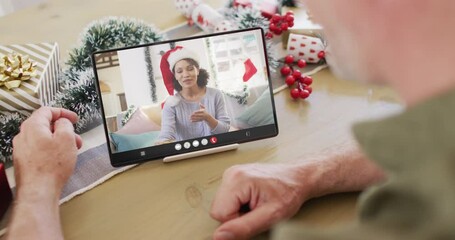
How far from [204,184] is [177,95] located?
162mm

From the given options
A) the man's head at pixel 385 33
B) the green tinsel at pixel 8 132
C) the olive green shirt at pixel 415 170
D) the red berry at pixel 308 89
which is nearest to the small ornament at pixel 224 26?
the red berry at pixel 308 89

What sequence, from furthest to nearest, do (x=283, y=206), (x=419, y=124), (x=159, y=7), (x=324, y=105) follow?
(x=159, y=7) → (x=324, y=105) → (x=283, y=206) → (x=419, y=124)

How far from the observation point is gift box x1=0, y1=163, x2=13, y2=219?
0.88 metres

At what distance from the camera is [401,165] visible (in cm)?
37

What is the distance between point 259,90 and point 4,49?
516 millimetres

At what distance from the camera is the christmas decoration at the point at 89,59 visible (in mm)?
1044

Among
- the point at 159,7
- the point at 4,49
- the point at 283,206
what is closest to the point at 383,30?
the point at 283,206

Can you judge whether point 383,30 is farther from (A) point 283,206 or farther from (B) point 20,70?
(B) point 20,70

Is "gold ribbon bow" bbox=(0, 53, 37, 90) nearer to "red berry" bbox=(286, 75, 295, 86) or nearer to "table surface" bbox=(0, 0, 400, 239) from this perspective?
"table surface" bbox=(0, 0, 400, 239)

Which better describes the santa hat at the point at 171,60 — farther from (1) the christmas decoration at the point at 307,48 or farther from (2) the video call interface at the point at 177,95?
(1) the christmas decoration at the point at 307,48

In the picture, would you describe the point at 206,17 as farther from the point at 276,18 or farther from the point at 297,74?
the point at 297,74

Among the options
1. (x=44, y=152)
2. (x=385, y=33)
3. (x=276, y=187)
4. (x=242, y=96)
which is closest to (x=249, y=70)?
(x=242, y=96)

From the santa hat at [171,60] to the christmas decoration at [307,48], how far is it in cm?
28

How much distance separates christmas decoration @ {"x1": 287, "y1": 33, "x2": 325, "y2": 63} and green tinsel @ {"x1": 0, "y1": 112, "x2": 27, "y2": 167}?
554 mm
